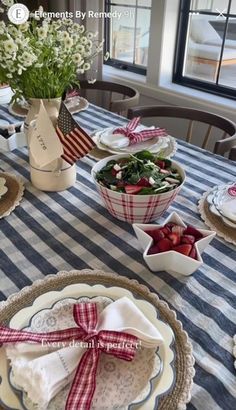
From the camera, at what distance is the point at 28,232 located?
2.87 feet

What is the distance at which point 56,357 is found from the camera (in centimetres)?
51

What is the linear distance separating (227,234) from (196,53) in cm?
164

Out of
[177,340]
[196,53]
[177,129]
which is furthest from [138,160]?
[196,53]

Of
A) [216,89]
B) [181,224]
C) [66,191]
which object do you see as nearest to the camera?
[181,224]

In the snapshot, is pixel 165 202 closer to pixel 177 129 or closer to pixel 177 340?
pixel 177 340

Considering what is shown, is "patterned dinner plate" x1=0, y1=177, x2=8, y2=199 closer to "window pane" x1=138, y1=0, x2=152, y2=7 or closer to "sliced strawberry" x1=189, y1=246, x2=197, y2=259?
"sliced strawberry" x1=189, y1=246, x2=197, y2=259

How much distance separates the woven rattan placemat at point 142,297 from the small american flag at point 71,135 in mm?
330

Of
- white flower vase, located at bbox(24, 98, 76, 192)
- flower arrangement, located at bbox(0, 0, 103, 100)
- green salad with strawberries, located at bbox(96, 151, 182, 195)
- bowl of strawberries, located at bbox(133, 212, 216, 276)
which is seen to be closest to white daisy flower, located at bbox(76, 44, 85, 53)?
flower arrangement, located at bbox(0, 0, 103, 100)

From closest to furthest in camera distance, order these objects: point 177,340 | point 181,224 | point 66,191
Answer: point 177,340 → point 181,224 → point 66,191

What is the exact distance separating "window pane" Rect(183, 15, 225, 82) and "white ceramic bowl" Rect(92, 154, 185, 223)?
4.99ft

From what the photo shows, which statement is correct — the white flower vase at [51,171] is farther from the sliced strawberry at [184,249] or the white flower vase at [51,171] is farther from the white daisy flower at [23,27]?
the sliced strawberry at [184,249]

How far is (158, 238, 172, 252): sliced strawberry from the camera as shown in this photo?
738 millimetres

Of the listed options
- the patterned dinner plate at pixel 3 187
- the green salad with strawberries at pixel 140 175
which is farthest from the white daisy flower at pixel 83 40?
the patterned dinner plate at pixel 3 187

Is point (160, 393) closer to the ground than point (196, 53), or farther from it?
closer to the ground
